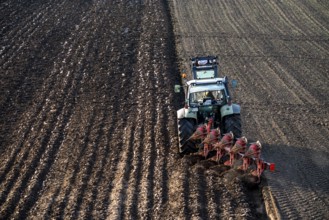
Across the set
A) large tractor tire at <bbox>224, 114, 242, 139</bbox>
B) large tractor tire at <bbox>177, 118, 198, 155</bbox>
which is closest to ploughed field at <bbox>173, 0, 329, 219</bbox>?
large tractor tire at <bbox>224, 114, 242, 139</bbox>

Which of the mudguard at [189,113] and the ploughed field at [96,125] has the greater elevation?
the mudguard at [189,113]

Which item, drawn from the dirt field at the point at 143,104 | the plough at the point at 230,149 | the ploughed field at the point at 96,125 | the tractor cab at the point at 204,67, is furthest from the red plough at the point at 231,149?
the tractor cab at the point at 204,67

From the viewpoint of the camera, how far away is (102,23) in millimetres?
26359

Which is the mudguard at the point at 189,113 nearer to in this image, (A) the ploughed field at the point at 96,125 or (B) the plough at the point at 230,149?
(B) the plough at the point at 230,149

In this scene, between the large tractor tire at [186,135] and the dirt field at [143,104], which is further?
the large tractor tire at [186,135]

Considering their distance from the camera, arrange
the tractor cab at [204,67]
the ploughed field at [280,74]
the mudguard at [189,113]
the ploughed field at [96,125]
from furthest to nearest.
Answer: the tractor cab at [204,67], the mudguard at [189,113], the ploughed field at [280,74], the ploughed field at [96,125]

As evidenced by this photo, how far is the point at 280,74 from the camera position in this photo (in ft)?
65.8

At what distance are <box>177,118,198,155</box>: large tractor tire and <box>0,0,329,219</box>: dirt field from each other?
0.27 metres

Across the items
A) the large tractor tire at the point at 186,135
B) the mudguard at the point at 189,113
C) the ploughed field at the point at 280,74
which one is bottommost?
the ploughed field at the point at 280,74

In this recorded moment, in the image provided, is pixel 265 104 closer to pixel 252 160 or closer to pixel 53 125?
pixel 252 160

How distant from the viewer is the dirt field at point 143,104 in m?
12.0

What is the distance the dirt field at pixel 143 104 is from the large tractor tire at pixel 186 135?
27cm

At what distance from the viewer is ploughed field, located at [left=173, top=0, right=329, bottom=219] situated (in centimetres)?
1259

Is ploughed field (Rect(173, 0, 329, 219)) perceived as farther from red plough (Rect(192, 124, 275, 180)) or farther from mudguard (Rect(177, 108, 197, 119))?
mudguard (Rect(177, 108, 197, 119))
